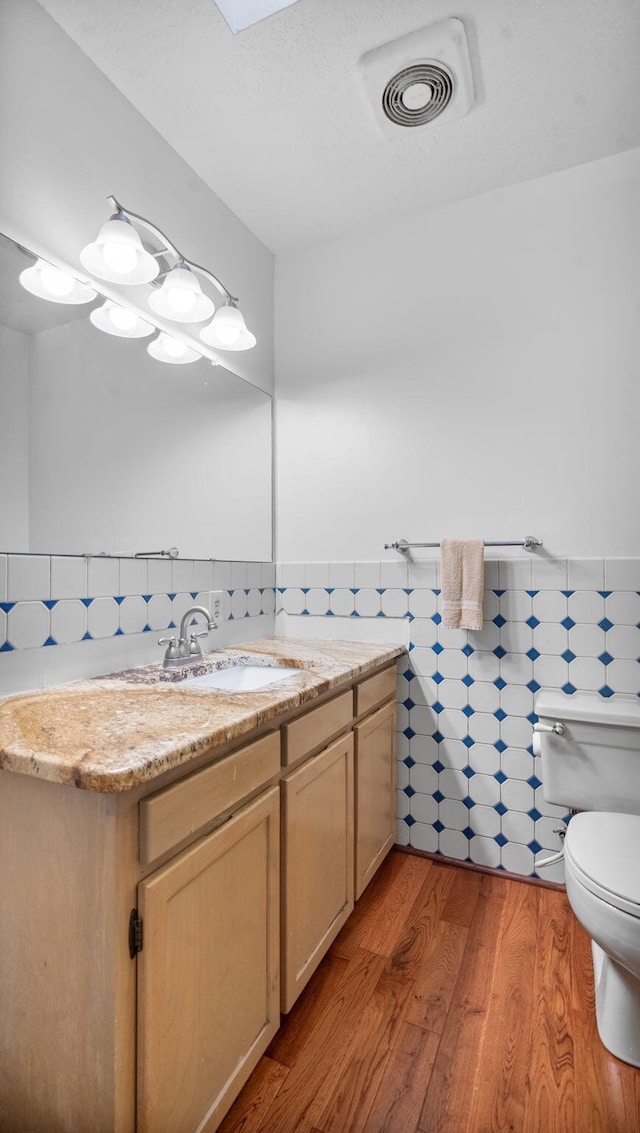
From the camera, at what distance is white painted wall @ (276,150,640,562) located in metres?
1.73

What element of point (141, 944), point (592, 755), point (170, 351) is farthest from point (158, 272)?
point (592, 755)

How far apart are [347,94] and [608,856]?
2.23m

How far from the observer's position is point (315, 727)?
132 cm

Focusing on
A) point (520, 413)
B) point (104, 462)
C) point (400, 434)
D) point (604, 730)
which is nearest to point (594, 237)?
point (520, 413)

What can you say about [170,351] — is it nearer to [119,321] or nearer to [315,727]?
[119,321]

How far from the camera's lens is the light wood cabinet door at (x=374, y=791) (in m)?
1.61

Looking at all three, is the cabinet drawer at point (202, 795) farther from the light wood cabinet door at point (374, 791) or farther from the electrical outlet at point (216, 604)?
the electrical outlet at point (216, 604)

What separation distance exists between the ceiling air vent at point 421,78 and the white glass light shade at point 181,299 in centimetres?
76

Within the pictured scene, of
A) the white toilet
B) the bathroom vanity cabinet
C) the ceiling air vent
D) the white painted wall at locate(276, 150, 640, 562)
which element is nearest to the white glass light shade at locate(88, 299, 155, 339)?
the white painted wall at locate(276, 150, 640, 562)

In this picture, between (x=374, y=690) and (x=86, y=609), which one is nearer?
(x=86, y=609)

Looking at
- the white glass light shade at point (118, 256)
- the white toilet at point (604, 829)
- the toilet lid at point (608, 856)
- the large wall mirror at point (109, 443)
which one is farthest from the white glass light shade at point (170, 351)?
the toilet lid at point (608, 856)

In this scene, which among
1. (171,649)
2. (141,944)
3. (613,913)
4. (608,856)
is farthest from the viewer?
(171,649)

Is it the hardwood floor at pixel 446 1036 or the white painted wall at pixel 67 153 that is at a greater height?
the white painted wall at pixel 67 153

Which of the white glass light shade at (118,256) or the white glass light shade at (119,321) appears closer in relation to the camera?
the white glass light shade at (118,256)
